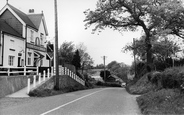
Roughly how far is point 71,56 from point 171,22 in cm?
2964

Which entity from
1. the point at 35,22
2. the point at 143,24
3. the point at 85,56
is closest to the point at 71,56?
the point at 85,56

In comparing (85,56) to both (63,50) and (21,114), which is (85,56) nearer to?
(63,50)

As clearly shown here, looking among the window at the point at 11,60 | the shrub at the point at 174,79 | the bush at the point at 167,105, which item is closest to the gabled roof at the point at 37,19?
the window at the point at 11,60

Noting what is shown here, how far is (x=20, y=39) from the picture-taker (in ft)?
89.3

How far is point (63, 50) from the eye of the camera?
49969mm

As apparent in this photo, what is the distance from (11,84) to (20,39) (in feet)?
38.0

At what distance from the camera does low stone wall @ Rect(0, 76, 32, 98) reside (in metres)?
15.5

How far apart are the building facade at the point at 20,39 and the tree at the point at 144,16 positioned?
27.2 ft

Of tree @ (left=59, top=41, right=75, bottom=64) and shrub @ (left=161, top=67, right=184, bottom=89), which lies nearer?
shrub @ (left=161, top=67, right=184, bottom=89)

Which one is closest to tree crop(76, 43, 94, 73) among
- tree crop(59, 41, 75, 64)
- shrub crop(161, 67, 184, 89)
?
tree crop(59, 41, 75, 64)

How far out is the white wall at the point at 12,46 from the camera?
23969 millimetres

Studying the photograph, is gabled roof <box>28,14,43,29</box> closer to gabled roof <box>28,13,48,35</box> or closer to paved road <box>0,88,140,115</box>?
gabled roof <box>28,13,48,35</box>

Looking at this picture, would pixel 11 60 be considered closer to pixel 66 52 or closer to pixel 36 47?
pixel 36 47

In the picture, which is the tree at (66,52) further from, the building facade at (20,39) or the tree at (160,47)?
the tree at (160,47)
